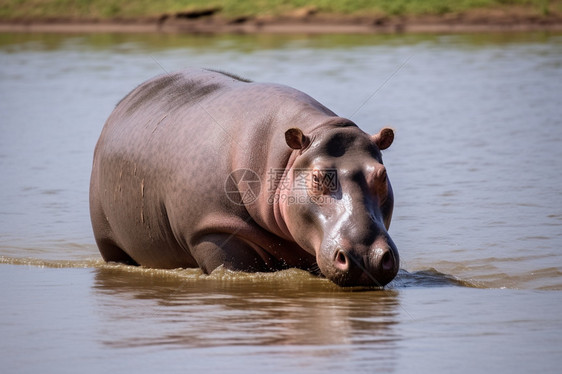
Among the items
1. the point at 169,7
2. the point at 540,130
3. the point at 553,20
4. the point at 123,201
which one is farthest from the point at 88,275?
the point at 169,7

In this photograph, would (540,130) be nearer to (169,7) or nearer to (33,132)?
(33,132)

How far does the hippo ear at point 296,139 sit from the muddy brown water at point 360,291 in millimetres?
904

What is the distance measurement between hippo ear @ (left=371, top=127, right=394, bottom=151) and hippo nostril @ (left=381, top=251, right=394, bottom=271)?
98 centimetres

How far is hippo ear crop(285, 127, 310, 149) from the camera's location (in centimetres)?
715

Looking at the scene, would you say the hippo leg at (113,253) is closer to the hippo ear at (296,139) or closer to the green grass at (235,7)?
the hippo ear at (296,139)

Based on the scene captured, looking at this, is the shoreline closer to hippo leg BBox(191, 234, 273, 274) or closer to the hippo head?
hippo leg BBox(191, 234, 273, 274)

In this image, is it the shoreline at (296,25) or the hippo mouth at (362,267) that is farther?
the shoreline at (296,25)

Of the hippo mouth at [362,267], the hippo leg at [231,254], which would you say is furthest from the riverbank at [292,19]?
the hippo mouth at [362,267]

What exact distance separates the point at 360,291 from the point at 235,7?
2804 cm

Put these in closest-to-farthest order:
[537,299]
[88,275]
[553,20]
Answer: [537,299] < [88,275] < [553,20]

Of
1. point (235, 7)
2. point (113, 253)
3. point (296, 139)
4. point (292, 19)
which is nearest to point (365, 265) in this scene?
point (296, 139)

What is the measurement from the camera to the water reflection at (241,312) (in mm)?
5969

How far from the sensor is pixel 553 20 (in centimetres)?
2909

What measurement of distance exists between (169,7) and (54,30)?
3913 millimetres
